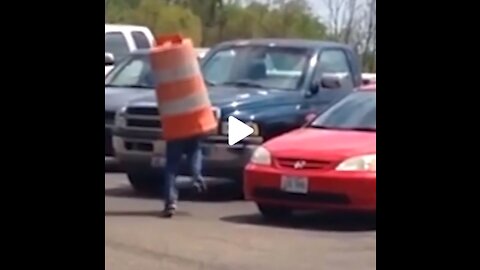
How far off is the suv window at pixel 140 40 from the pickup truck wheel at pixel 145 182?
0.85m

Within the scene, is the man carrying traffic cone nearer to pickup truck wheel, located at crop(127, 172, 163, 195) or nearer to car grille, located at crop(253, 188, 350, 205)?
pickup truck wheel, located at crop(127, 172, 163, 195)

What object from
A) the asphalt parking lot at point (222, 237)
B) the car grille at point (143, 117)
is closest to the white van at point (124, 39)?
the car grille at point (143, 117)

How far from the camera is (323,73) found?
889 centimetres

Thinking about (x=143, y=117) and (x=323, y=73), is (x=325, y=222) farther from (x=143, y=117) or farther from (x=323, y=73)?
(x=323, y=73)

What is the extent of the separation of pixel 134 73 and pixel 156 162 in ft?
3.80

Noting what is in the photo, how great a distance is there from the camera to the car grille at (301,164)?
722 cm

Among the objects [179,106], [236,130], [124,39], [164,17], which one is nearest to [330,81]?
[124,39]

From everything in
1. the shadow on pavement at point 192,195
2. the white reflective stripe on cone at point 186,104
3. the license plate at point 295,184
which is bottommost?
the shadow on pavement at point 192,195

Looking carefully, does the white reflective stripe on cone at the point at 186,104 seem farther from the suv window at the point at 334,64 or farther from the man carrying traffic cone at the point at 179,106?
the suv window at the point at 334,64

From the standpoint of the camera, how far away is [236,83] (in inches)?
332

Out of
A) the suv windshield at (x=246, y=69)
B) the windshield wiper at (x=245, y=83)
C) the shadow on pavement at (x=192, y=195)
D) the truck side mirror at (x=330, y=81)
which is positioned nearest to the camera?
the shadow on pavement at (x=192, y=195)

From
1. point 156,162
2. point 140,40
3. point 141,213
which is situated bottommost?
point 141,213
